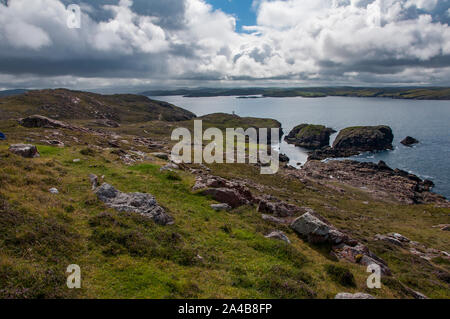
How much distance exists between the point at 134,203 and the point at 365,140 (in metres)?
162

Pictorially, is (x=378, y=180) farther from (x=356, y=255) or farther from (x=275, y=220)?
(x=356, y=255)

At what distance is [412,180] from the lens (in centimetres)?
8706

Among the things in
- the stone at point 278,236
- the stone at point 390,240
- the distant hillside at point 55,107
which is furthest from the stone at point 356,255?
the distant hillside at point 55,107

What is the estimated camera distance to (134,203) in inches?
703

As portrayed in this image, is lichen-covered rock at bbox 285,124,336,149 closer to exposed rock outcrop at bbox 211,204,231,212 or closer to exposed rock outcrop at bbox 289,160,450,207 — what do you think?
exposed rock outcrop at bbox 289,160,450,207

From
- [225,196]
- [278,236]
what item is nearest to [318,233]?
[278,236]

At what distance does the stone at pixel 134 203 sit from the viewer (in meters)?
17.1

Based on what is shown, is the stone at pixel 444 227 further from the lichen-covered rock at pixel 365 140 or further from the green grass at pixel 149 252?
the lichen-covered rock at pixel 365 140

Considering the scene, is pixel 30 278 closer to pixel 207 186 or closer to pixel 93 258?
pixel 93 258

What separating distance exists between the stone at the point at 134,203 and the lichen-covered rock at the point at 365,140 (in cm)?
14950

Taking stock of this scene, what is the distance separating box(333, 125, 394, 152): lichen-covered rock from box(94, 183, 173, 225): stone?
150 m
